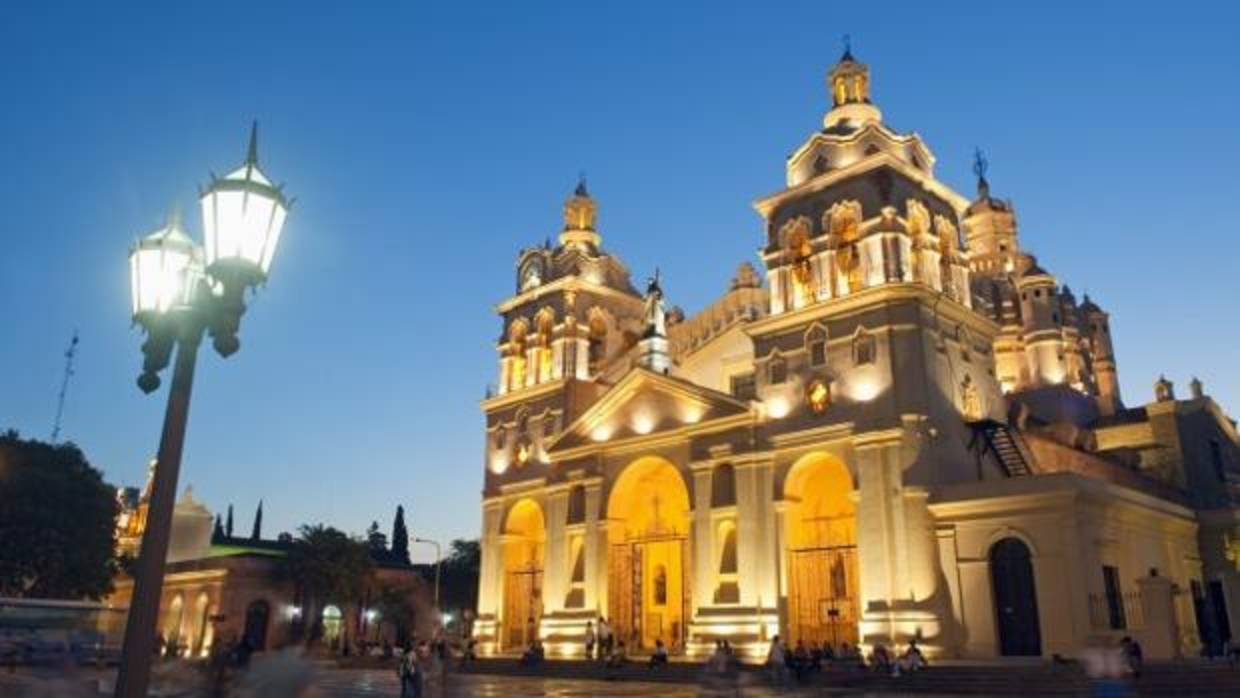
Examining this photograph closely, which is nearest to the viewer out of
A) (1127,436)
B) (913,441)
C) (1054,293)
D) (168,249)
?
(168,249)

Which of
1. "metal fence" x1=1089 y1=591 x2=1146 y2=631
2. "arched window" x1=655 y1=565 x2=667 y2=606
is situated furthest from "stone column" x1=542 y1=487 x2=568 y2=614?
"metal fence" x1=1089 y1=591 x2=1146 y2=631

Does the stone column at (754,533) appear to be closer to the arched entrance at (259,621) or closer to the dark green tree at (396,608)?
the dark green tree at (396,608)

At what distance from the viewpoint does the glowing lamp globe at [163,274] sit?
21.1 ft

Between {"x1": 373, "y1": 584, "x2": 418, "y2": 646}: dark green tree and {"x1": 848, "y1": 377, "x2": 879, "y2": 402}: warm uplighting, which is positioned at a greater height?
{"x1": 848, "y1": 377, "x2": 879, "y2": 402}: warm uplighting

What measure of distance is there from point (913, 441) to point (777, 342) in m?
6.25

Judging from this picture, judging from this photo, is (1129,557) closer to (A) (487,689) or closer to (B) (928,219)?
(B) (928,219)

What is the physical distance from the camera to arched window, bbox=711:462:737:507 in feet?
107

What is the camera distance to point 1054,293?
48281mm

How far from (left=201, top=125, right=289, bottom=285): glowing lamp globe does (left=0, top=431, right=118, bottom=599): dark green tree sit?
36.4m

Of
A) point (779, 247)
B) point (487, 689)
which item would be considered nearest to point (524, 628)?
point (487, 689)

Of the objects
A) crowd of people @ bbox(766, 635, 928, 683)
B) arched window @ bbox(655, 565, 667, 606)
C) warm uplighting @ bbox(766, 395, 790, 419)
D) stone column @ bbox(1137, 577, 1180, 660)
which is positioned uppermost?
warm uplighting @ bbox(766, 395, 790, 419)

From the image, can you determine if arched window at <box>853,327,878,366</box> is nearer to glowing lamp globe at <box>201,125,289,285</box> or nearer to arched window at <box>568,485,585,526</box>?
arched window at <box>568,485,585,526</box>

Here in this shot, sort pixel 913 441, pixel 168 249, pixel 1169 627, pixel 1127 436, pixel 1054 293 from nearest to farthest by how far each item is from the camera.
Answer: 1. pixel 168 249
2. pixel 1169 627
3. pixel 913 441
4. pixel 1127 436
5. pixel 1054 293

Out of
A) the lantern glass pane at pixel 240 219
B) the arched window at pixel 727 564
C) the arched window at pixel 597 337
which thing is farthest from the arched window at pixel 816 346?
the lantern glass pane at pixel 240 219
